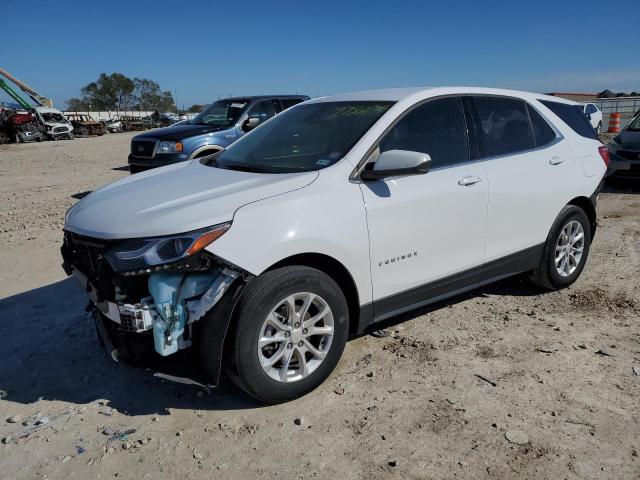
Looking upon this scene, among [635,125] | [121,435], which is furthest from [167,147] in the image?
[635,125]

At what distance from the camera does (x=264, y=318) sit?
288 cm

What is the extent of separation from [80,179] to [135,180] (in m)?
9.98

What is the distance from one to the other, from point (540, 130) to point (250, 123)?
572 cm

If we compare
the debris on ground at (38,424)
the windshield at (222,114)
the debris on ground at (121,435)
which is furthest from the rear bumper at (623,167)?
the debris on ground at (38,424)

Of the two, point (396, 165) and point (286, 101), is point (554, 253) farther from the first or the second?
→ point (286, 101)

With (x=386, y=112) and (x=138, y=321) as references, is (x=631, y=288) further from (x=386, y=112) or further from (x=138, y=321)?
(x=138, y=321)

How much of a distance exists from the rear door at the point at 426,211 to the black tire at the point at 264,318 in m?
0.35

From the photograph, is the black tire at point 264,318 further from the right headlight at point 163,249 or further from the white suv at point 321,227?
the right headlight at point 163,249

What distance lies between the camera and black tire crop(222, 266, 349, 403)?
9.27 ft

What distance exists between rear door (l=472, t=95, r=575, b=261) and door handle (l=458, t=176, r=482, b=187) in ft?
0.56

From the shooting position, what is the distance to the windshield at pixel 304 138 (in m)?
3.52

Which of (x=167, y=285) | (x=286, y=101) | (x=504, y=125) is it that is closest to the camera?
(x=167, y=285)

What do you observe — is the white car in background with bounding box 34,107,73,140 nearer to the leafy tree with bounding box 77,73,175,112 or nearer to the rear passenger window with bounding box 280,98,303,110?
the rear passenger window with bounding box 280,98,303,110

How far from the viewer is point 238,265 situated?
2775 millimetres
